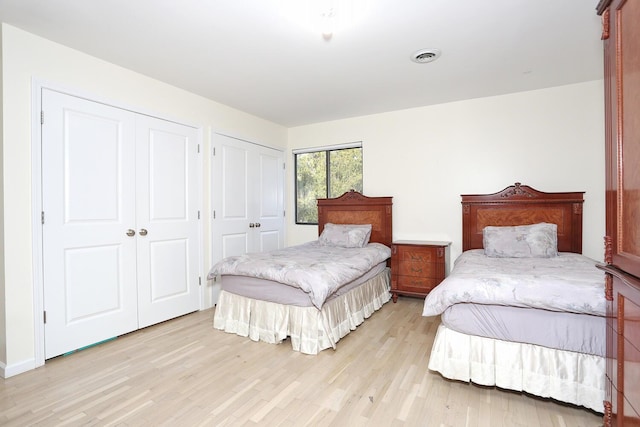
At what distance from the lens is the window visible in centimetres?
459

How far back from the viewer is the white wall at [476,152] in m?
3.26

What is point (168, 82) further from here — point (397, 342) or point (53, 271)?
point (397, 342)

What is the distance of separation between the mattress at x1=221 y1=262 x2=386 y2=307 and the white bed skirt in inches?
40.5

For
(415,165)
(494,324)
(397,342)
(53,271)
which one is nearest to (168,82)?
(53,271)

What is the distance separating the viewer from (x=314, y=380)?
213 centimetres

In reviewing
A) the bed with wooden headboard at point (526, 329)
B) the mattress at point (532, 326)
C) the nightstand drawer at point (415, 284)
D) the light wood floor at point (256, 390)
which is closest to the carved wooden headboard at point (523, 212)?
the nightstand drawer at point (415, 284)

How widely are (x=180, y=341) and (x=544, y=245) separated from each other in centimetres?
344

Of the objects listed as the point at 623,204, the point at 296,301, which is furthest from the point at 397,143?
the point at 623,204

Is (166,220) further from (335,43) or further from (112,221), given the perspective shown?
(335,43)

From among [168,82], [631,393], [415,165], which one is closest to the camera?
[631,393]

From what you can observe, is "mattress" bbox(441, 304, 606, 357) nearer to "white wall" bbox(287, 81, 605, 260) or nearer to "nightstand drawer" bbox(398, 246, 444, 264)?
"nightstand drawer" bbox(398, 246, 444, 264)

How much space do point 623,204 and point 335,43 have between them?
2081mm

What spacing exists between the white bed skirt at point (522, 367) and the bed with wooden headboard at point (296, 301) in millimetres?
907

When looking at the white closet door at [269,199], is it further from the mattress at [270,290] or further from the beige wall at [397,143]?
the mattress at [270,290]
